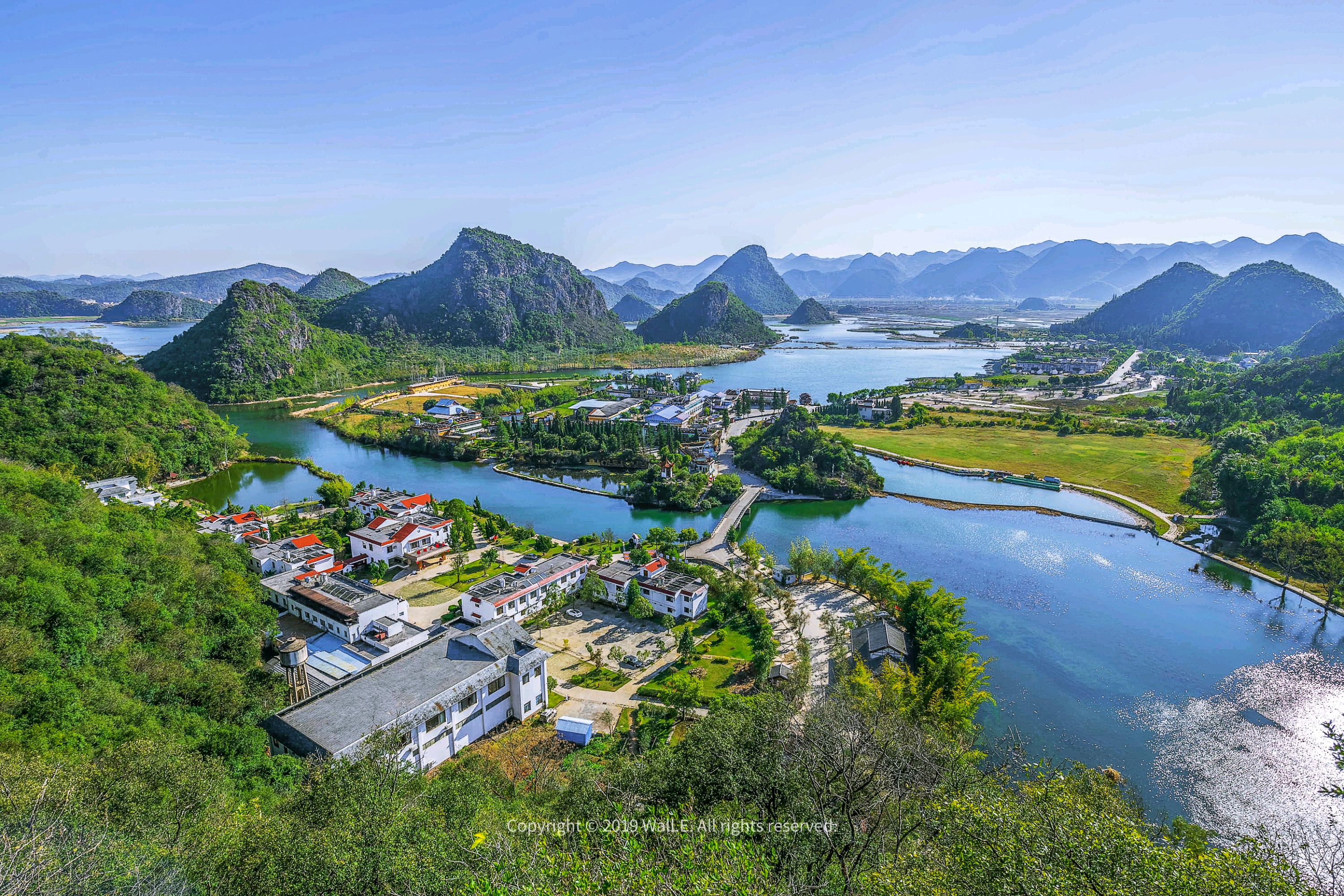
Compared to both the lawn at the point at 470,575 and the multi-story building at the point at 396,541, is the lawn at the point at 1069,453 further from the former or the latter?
the multi-story building at the point at 396,541

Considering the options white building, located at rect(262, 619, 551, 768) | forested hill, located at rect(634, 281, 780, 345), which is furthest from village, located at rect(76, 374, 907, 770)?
forested hill, located at rect(634, 281, 780, 345)

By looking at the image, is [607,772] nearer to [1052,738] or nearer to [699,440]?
[1052,738]

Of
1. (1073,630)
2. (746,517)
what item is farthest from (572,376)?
(1073,630)

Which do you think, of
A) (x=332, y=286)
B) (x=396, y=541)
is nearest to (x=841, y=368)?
(x=396, y=541)

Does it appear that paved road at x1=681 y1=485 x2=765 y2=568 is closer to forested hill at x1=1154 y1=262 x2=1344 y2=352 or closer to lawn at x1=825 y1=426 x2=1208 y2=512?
lawn at x1=825 y1=426 x2=1208 y2=512

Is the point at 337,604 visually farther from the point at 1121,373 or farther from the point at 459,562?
the point at 1121,373

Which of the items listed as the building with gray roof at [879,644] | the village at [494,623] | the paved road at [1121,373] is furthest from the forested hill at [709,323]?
the building with gray roof at [879,644]
